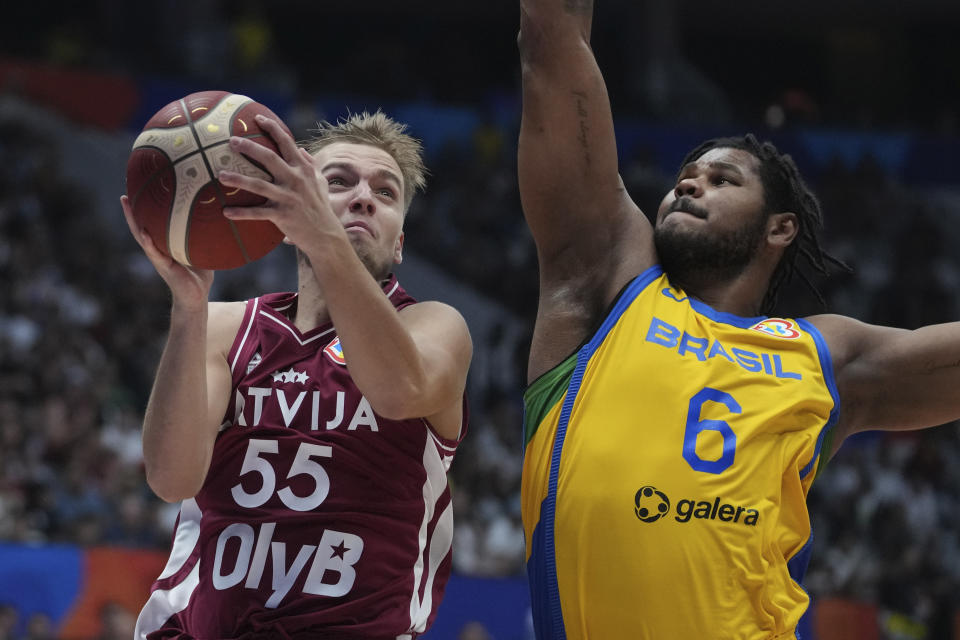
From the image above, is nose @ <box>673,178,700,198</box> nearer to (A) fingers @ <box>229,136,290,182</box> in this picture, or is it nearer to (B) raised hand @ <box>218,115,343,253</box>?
(B) raised hand @ <box>218,115,343,253</box>

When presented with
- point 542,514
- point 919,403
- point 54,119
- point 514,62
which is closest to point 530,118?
point 542,514

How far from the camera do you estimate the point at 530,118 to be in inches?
132

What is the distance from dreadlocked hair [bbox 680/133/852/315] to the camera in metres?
3.68

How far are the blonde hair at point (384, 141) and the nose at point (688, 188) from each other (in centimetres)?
81

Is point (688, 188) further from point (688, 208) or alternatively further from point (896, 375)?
point (896, 375)

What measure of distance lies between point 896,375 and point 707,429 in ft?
2.18

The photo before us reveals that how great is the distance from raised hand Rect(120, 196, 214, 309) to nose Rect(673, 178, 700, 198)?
4.61ft

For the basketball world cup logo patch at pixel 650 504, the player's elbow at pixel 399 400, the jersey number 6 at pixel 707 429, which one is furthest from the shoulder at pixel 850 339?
the player's elbow at pixel 399 400

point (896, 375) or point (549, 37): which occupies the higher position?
point (549, 37)

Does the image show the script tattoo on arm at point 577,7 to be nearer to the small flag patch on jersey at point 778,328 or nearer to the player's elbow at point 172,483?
the small flag patch on jersey at point 778,328

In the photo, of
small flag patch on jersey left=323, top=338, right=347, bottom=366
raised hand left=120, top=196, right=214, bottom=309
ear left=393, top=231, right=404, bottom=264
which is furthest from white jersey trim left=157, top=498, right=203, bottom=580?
ear left=393, top=231, right=404, bottom=264

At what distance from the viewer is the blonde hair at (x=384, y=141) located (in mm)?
3678

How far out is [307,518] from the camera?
3141mm

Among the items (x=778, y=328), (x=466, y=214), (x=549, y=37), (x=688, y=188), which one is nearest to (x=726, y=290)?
(x=778, y=328)
